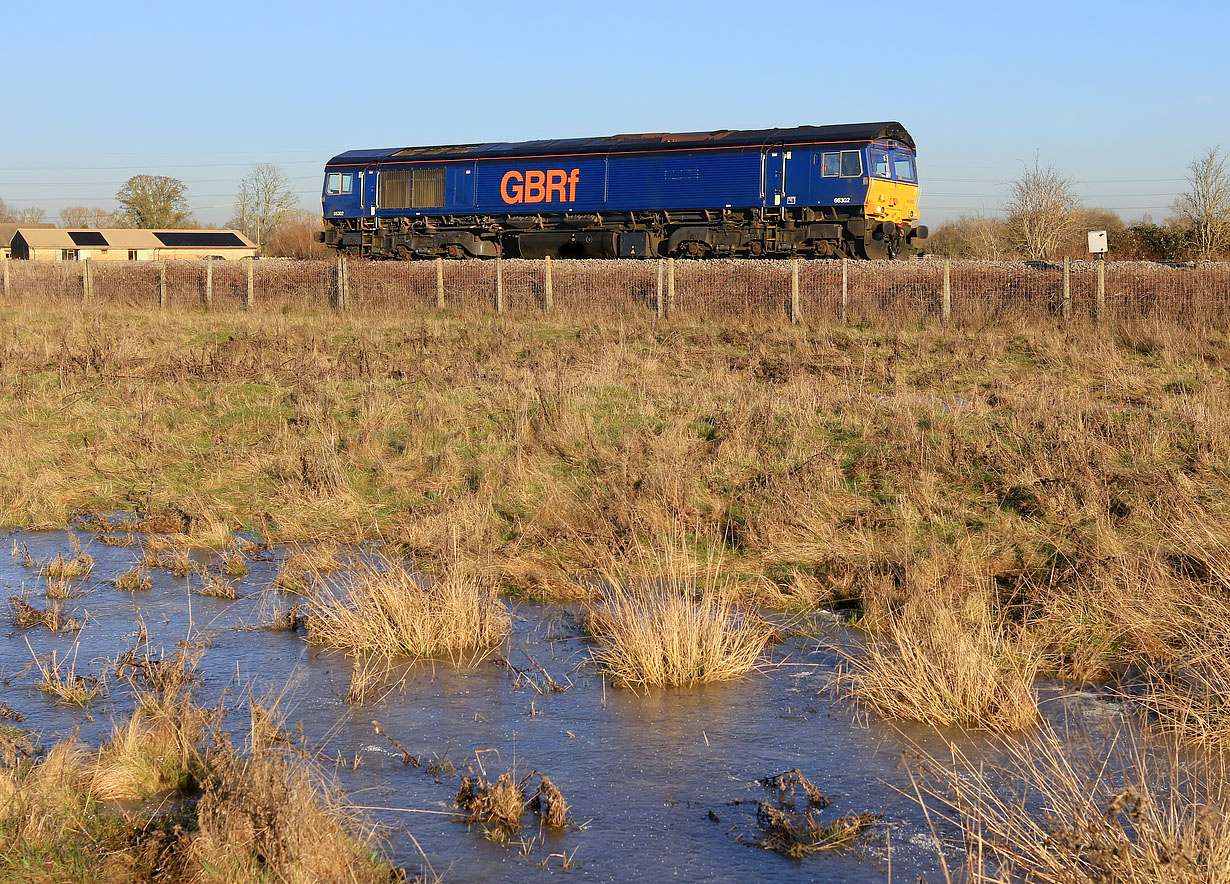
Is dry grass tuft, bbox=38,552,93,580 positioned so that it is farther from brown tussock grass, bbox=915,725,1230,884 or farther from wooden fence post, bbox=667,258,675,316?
wooden fence post, bbox=667,258,675,316

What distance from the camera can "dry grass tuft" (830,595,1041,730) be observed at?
215 inches

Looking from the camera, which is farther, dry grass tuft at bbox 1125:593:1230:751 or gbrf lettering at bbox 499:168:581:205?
gbrf lettering at bbox 499:168:581:205

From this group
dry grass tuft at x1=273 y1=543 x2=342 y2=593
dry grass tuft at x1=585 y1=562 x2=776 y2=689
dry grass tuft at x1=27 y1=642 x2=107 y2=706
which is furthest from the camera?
dry grass tuft at x1=273 y1=543 x2=342 y2=593

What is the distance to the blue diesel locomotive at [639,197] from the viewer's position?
28344mm

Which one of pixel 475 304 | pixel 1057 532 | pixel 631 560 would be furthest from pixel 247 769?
pixel 475 304

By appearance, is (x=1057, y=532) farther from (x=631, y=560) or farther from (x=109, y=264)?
(x=109, y=264)

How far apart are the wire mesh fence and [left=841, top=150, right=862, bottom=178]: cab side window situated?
17.1 ft

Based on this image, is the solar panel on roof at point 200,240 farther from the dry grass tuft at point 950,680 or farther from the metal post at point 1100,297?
the dry grass tuft at point 950,680

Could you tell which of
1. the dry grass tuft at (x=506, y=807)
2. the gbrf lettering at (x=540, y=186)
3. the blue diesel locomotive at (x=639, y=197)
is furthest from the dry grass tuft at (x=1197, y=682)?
the gbrf lettering at (x=540, y=186)

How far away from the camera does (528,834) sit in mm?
4422

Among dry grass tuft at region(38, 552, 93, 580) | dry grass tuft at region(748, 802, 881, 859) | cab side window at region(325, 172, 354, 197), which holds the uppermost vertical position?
cab side window at region(325, 172, 354, 197)

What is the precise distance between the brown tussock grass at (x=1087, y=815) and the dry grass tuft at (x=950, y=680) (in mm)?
211

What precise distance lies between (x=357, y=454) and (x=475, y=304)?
13.2 m

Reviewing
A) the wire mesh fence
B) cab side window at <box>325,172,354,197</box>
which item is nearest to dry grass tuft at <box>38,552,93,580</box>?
the wire mesh fence
